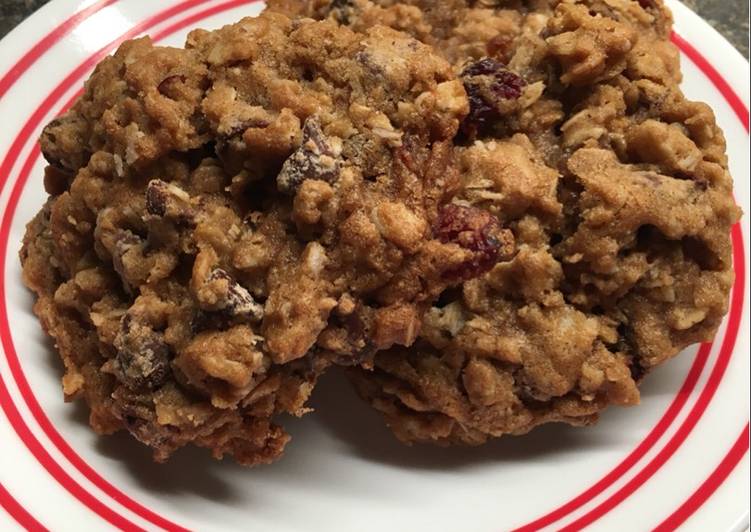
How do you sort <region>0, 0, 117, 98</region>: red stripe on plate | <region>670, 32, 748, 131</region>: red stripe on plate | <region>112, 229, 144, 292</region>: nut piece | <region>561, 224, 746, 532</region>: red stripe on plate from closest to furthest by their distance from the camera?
1. <region>112, 229, 144, 292</region>: nut piece
2. <region>561, 224, 746, 532</region>: red stripe on plate
3. <region>0, 0, 117, 98</region>: red stripe on plate
4. <region>670, 32, 748, 131</region>: red stripe on plate

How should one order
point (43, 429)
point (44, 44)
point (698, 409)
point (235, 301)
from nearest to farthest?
point (235, 301) → point (43, 429) → point (698, 409) → point (44, 44)

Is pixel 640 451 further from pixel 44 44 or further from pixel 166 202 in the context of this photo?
pixel 44 44

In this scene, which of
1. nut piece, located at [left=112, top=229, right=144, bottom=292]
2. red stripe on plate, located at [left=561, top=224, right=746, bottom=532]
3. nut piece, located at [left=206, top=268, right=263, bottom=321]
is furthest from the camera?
red stripe on plate, located at [left=561, top=224, right=746, bottom=532]

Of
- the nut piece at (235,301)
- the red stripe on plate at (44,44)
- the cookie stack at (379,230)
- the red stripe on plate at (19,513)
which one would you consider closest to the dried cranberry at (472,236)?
the cookie stack at (379,230)

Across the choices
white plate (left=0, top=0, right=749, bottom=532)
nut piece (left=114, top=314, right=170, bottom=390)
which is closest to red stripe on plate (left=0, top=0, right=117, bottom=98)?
white plate (left=0, top=0, right=749, bottom=532)

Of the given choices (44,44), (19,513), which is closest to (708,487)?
(19,513)

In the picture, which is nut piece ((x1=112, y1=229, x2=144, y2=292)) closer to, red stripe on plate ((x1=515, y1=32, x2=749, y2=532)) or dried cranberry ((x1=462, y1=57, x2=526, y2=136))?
dried cranberry ((x1=462, y1=57, x2=526, y2=136))

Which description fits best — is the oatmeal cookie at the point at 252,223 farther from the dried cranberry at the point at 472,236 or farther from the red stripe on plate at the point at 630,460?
the red stripe on plate at the point at 630,460
